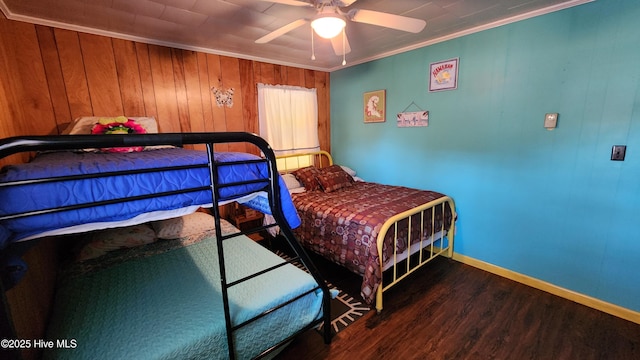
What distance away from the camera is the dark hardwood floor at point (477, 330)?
1656mm

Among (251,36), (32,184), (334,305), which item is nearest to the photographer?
(32,184)

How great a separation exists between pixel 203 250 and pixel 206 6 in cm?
180

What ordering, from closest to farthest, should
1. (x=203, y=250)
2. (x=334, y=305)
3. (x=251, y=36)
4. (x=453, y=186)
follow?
(x=203, y=250) < (x=334, y=305) < (x=251, y=36) < (x=453, y=186)

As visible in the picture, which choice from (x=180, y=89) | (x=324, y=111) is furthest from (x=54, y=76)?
(x=324, y=111)

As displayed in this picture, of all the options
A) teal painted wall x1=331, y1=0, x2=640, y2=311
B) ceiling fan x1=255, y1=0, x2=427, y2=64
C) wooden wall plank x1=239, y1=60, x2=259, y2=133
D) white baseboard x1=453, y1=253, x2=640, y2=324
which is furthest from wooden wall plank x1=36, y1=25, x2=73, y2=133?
white baseboard x1=453, y1=253, x2=640, y2=324

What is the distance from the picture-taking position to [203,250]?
195 cm

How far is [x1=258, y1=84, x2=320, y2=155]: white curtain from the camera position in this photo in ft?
11.0

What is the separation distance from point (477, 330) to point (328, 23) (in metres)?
2.31

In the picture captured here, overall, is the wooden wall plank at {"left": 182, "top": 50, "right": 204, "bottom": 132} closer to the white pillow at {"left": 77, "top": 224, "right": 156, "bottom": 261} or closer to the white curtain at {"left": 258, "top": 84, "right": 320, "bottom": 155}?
the white curtain at {"left": 258, "top": 84, "right": 320, "bottom": 155}

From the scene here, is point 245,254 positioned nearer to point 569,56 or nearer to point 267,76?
point 267,76

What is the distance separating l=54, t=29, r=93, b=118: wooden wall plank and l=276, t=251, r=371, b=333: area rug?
2.25 meters

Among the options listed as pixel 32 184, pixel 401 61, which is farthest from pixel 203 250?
pixel 401 61

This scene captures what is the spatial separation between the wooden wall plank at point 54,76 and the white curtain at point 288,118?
1.80m

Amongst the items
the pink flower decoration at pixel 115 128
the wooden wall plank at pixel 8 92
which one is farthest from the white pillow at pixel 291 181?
the wooden wall plank at pixel 8 92
